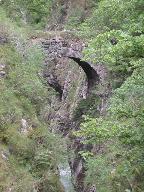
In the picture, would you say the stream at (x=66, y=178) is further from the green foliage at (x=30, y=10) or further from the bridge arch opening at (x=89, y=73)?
the green foliage at (x=30, y=10)

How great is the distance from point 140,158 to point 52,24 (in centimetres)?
2610

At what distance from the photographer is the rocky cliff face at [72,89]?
2373 cm

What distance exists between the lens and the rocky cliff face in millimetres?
23734

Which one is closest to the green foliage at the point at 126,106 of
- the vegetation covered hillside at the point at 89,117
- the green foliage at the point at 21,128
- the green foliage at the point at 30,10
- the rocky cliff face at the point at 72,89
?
the vegetation covered hillside at the point at 89,117

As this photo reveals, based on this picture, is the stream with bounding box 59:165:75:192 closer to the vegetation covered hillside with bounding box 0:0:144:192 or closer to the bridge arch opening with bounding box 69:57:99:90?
the vegetation covered hillside with bounding box 0:0:144:192

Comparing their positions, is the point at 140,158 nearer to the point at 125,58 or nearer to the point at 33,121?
the point at 125,58

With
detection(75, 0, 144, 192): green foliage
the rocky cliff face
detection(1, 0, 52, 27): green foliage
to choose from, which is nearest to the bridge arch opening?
the rocky cliff face

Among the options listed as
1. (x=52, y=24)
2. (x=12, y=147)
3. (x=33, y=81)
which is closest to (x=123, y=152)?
(x=12, y=147)

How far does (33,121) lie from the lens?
52.8ft

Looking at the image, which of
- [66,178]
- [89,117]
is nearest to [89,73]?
[66,178]

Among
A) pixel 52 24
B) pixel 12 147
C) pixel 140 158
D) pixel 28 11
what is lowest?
pixel 52 24

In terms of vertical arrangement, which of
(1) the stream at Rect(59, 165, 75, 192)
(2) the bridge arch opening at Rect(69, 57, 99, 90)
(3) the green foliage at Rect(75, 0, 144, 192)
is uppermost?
(3) the green foliage at Rect(75, 0, 144, 192)

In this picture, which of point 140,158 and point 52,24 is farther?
point 52,24

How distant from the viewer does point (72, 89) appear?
3177 cm
